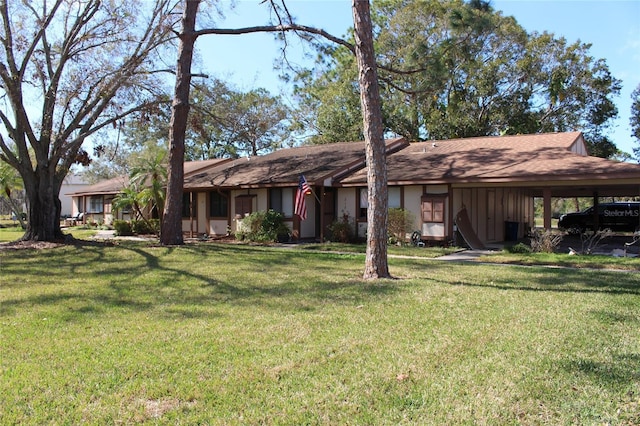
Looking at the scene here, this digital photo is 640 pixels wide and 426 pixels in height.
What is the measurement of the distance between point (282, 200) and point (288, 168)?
5.69 ft

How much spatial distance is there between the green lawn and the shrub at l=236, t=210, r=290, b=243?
9.15 m

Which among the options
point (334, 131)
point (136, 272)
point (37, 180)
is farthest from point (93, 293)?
point (334, 131)

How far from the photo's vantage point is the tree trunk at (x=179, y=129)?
53.7 feet

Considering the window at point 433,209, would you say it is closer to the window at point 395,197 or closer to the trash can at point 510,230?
the window at point 395,197

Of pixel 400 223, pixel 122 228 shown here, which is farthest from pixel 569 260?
pixel 122 228

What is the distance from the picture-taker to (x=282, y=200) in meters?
20.5

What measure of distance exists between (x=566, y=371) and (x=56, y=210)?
17.3m

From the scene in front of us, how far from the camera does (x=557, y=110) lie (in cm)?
3022

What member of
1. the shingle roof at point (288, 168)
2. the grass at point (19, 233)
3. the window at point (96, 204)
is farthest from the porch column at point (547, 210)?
the window at point (96, 204)

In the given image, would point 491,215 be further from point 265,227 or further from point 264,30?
point 264,30

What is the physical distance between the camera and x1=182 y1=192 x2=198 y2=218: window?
2341 cm

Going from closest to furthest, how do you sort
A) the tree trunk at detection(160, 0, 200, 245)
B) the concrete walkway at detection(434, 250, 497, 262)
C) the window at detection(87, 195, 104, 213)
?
the concrete walkway at detection(434, 250, 497, 262) < the tree trunk at detection(160, 0, 200, 245) < the window at detection(87, 195, 104, 213)

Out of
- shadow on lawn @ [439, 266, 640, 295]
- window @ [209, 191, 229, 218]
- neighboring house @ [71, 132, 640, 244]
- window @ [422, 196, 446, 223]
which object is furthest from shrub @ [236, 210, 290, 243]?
shadow on lawn @ [439, 266, 640, 295]

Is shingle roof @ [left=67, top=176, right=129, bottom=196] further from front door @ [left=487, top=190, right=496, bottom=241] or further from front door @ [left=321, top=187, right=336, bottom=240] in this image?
front door @ [left=487, top=190, right=496, bottom=241]
